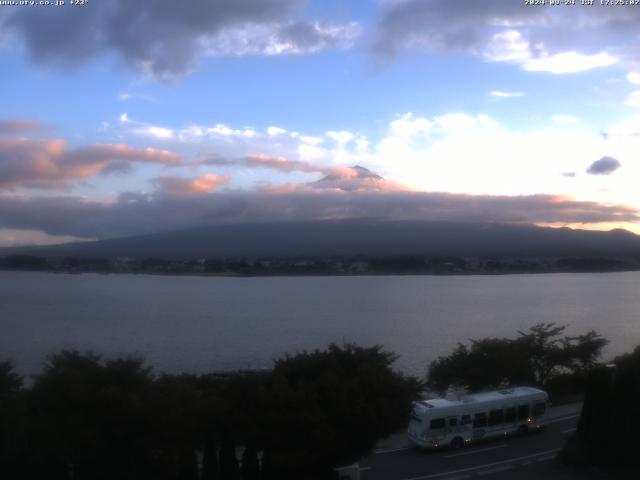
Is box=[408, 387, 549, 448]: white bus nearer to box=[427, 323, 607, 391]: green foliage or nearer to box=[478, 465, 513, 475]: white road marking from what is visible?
box=[478, 465, 513, 475]: white road marking

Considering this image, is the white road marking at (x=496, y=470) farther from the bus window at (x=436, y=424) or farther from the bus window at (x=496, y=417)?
the bus window at (x=496, y=417)

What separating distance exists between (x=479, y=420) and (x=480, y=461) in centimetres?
144

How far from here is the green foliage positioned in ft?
61.6

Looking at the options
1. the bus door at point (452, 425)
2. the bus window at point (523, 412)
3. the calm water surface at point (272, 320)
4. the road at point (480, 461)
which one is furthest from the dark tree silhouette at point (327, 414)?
the calm water surface at point (272, 320)

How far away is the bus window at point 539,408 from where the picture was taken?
14.2 m

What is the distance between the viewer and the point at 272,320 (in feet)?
141

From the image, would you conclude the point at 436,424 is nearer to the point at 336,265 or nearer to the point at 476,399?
the point at 476,399

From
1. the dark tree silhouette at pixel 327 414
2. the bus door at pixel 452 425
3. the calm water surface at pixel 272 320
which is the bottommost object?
the calm water surface at pixel 272 320

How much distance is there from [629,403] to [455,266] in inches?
3489

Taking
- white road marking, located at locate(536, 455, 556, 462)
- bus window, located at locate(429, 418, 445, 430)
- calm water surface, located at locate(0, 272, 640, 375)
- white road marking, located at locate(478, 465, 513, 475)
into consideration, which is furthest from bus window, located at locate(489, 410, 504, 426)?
calm water surface, located at locate(0, 272, 640, 375)

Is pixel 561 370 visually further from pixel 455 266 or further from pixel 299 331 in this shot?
pixel 455 266

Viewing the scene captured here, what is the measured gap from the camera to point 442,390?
19.3 m

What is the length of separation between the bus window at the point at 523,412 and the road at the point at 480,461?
399mm

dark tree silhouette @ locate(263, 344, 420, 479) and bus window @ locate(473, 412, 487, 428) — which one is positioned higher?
dark tree silhouette @ locate(263, 344, 420, 479)
